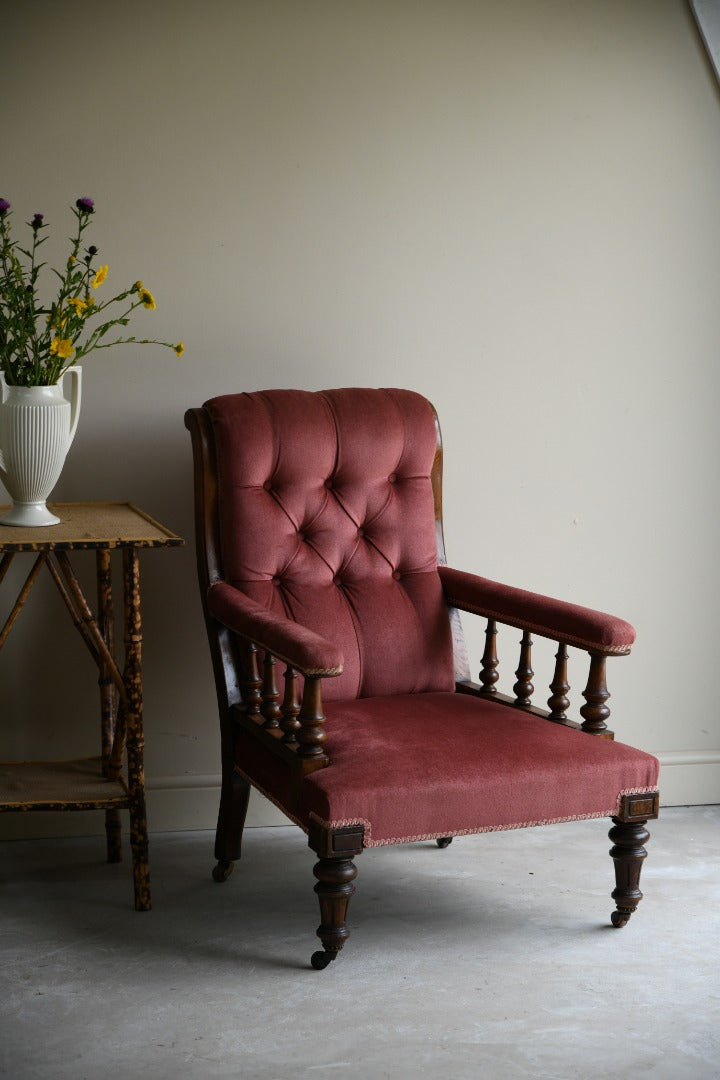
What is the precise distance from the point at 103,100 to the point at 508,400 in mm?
1233

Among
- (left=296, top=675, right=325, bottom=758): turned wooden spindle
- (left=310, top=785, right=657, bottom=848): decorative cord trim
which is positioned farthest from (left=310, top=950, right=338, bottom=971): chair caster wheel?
(left=296, top=675, right=325, bottom=758): turned wooden spindle

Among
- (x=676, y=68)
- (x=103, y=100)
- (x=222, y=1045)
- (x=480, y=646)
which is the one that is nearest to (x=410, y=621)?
(x=480, y=646)

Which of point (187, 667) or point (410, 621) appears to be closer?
point (410, 621)

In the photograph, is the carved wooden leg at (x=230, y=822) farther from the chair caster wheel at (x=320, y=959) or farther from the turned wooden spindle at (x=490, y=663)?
the turned wooden spindle at (x=490, y=663)

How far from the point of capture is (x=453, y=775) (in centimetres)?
210

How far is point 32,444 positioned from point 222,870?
1027mm

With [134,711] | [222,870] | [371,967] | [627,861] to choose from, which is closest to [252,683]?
[134,711]

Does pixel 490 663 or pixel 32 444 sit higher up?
pixel 32 444

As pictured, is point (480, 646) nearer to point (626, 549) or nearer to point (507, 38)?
point (626, 549)

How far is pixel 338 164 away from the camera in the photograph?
286 cm

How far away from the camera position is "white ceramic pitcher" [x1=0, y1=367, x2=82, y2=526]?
2.36 meters

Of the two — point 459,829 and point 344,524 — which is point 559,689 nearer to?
point 459,829

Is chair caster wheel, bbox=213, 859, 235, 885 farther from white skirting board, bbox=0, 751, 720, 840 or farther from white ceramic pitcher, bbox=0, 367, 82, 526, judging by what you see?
white ceramic pitcher, bbox=0, 367, 82, 526

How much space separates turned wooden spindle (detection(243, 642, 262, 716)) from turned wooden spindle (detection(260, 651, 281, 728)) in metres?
0.10
